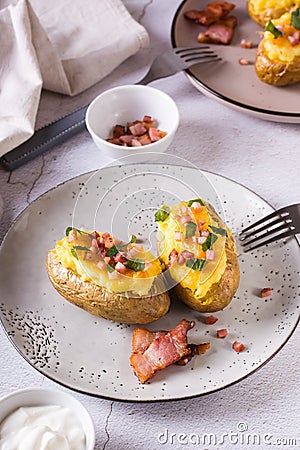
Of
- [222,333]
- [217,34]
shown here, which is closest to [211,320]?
[222,333]

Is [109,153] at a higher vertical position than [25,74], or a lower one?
lower

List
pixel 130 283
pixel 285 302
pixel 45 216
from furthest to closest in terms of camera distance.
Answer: pixel 45 216, pixel 285 302, pixel 130 283

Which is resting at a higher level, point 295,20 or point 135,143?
point 295,20

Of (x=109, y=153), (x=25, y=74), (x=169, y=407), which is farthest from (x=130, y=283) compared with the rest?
(x=25, y=74)

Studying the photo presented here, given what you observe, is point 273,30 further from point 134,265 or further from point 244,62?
point 134,265

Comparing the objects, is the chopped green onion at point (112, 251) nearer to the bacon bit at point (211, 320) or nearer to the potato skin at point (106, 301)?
the potato skin at point (106, 301)

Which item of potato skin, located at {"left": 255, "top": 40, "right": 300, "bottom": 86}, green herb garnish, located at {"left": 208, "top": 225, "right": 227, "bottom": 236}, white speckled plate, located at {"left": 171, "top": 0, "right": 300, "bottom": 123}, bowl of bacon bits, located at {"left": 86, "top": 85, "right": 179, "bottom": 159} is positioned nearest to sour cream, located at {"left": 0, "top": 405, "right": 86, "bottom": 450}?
green herb garnish, located at {"left": 208, "top": 225, "right": 227, "bottom": 236}

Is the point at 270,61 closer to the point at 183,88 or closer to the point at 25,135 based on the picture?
the point at 183,88
